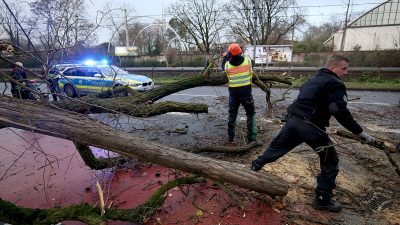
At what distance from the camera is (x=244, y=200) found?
11.1 ft

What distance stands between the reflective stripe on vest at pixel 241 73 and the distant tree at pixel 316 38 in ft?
80.4

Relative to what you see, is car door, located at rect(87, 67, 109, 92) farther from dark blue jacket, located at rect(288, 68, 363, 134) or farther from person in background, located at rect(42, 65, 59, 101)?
dark blue jacket, located at rect(288, 68, 363, 134)

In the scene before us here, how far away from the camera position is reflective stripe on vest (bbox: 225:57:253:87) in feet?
15.4

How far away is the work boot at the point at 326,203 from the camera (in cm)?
312

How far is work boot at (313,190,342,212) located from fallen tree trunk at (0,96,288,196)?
0.41 metres

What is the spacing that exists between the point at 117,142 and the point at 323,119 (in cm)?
215

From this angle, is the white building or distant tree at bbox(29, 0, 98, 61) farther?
the white building

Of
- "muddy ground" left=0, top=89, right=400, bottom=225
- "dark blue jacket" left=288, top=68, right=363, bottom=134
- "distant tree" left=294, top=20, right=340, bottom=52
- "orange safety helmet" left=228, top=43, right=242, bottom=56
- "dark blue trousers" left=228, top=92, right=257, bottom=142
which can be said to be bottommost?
"muddy ground" left=0, top=89, right=400, bottom=225

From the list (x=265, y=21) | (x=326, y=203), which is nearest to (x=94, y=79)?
(x=326, y=203)

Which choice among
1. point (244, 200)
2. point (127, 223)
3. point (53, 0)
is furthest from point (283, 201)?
point (53, 0)

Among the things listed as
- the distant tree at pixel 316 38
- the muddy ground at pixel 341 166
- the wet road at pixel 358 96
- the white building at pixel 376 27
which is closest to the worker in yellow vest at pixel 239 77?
the muddy ground at pixel 341 166

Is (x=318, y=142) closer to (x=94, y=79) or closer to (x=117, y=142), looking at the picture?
(x=117, y=142)

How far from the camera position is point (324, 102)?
2916 millimetres

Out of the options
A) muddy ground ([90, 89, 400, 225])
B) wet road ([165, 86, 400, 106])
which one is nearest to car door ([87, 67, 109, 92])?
wet road ([165, 86, 400, 106])
